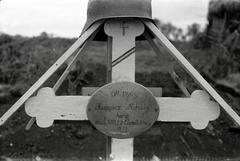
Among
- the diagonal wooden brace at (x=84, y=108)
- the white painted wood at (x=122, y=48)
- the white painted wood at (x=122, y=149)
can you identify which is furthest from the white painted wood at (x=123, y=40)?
the white painted wood at (x=122, y=149)

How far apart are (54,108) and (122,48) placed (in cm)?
57

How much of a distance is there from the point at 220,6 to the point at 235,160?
418 cm

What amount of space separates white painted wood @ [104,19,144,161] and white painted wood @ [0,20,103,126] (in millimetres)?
109

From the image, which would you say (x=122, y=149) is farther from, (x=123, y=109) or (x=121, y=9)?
(x=121, y=9)

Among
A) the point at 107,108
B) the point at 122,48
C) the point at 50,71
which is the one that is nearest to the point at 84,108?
the point at 107,108

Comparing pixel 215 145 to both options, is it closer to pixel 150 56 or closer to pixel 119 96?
pixel 150 56

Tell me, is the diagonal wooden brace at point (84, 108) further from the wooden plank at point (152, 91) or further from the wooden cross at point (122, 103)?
the wooden plank at point (152, 91)

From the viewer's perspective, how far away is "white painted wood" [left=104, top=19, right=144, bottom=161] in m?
2.64

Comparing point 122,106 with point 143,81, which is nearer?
point 122,106

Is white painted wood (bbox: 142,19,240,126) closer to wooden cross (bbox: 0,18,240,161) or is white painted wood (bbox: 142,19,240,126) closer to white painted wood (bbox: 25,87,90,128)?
wooden cross (bbox: 0,18,240,161)

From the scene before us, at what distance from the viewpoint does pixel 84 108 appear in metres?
2.61

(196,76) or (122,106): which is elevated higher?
(196,76)

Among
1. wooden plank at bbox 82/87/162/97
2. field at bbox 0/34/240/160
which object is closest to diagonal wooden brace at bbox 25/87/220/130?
wooden plank at bbox 82/87/162/97

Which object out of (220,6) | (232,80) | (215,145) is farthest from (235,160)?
(220,6)
